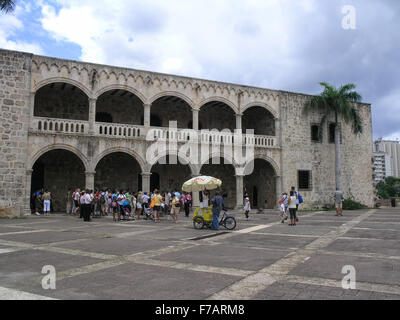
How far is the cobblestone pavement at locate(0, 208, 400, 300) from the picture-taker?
463cm

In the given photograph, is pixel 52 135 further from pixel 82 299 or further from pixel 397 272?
pixel 397 272

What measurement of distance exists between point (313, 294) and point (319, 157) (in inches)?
862

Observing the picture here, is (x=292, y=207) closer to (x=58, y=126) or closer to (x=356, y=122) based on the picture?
(x=58, y=126)

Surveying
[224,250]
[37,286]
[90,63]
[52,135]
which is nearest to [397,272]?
[224,250]

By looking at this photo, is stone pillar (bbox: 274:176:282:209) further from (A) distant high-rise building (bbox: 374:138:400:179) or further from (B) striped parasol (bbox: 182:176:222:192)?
(A) distant high-rise building (bbox: 374:138:400:179)

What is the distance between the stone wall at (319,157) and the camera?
24.0 meters

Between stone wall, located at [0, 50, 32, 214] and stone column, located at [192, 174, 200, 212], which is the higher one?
stone wall, located at [0, 50, 32, 214]

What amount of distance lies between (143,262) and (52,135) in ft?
42.8

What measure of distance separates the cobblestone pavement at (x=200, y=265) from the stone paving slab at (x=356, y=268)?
2 cm

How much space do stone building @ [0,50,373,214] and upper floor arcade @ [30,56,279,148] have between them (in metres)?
0.06

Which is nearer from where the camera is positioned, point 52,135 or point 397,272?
point 397,272

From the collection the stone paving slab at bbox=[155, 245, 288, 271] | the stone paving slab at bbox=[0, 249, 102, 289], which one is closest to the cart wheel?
the stone paving slab at bbox=[155, 245, 288, 271]

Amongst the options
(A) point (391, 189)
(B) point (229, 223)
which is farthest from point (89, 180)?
(A) point (391, 189)

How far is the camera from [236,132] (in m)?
22.1
